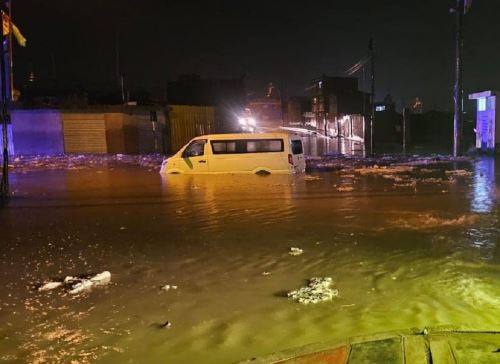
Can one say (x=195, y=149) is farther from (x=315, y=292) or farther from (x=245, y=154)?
(x=315, y=292)

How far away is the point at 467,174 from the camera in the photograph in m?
20.0

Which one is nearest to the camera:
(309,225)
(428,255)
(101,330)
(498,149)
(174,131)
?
(101,330)

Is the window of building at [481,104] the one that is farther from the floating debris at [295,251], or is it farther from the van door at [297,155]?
the floating debris at [295,251]

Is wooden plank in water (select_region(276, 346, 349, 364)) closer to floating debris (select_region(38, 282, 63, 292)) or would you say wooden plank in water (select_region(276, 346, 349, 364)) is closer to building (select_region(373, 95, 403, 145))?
floating debris (select_region(38, 282, 63, 292))

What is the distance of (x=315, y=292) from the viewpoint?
6.73 metres

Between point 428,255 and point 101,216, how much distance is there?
25.8 feet

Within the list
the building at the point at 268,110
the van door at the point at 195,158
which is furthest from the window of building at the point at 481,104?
the building at the point at 268,110

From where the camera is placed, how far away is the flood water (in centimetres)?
548

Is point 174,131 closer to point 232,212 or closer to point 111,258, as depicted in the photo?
point 232,212

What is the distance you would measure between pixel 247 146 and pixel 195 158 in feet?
7.31

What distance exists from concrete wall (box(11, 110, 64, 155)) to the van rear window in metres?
19.2

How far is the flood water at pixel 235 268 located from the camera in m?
5.48

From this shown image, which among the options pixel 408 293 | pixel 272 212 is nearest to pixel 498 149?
pixel 272 212

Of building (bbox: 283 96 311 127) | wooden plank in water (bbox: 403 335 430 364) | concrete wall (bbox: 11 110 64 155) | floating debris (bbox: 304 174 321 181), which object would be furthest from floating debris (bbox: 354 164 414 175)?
building (bbox: 283 96 311 127)
